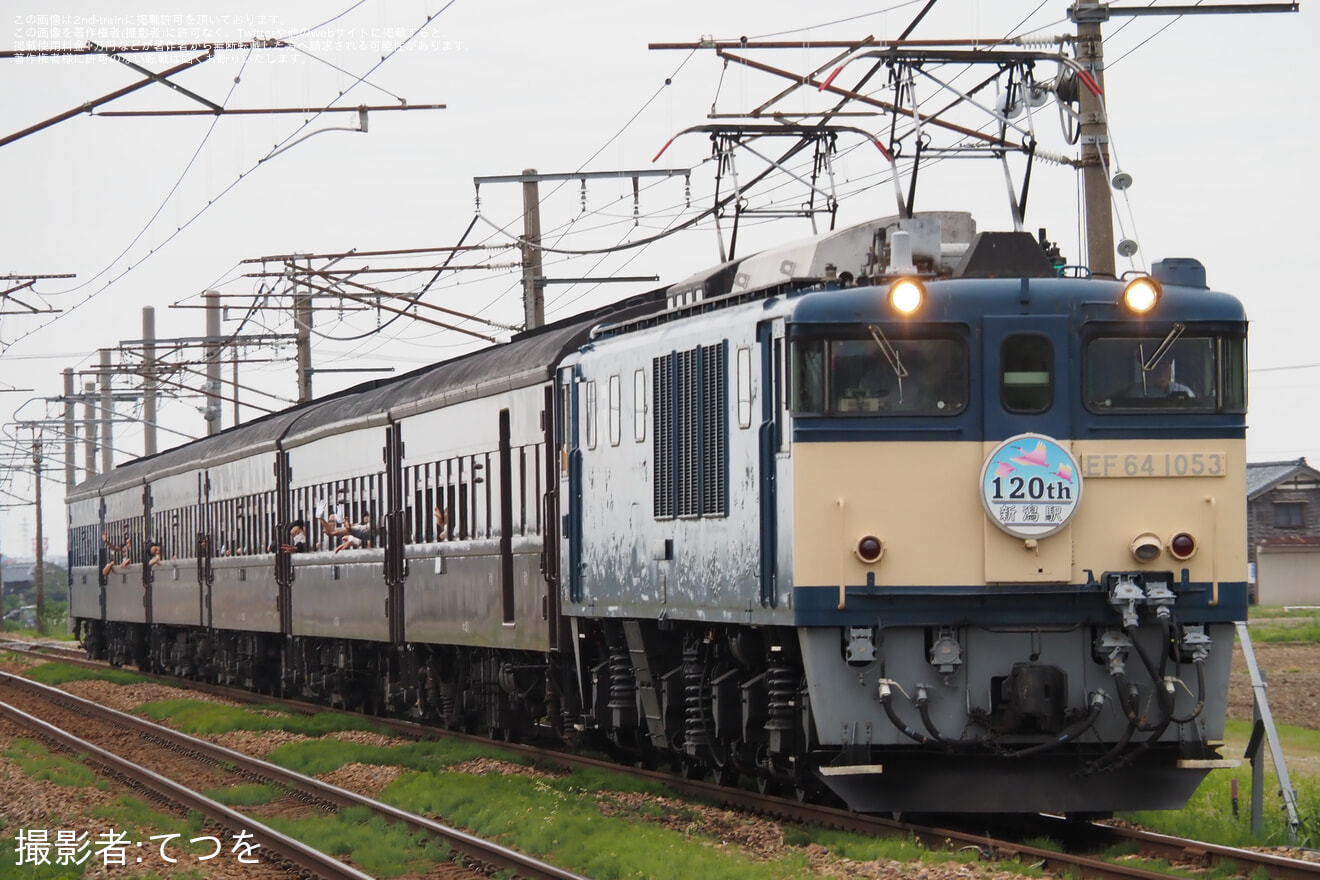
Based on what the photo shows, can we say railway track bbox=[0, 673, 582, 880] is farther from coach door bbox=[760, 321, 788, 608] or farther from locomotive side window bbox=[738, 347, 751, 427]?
locomotive side window bbox=[738, 347, 751, 427]

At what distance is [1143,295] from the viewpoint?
1261cm

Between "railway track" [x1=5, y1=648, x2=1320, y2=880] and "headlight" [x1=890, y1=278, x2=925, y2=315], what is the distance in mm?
3116

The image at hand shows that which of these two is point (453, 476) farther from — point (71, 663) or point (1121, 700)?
point (71, 663)

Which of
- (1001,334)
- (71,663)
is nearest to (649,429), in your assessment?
(1001,334)

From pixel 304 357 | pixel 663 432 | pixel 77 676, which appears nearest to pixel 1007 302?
pixel 663 432

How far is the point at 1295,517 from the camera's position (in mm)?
79625

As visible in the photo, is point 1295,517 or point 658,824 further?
point 1295,517

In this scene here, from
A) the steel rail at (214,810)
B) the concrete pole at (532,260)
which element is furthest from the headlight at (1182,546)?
the concrete pole at (532,260)

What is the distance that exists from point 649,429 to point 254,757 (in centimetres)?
850

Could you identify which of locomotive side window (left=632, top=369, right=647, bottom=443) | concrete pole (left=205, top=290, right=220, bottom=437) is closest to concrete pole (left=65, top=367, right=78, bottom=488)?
concrete pole (left=205, top=290, right=220, bottom=437)

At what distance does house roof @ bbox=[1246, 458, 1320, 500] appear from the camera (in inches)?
3115

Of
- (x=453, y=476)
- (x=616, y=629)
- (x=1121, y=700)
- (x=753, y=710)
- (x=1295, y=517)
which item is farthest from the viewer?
(x=1295, y=517)

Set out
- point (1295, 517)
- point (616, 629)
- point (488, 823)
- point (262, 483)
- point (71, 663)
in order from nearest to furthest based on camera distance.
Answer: point (488, 823)
point (616, 629)
point (262, 483)
point (71, 663)
point (1295, 517)

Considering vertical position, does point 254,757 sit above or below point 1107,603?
below
